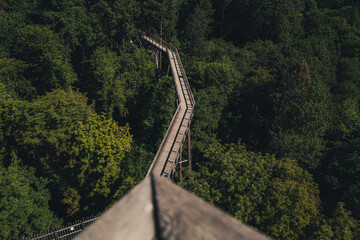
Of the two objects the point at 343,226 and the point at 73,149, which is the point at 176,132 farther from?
the point at 343,226

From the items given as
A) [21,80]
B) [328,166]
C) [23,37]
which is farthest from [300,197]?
[23,37]

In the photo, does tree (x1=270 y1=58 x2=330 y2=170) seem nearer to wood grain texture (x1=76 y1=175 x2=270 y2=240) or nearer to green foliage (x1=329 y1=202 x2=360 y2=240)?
green foliage (x1=329 y1=202 x2=360 y2=240)

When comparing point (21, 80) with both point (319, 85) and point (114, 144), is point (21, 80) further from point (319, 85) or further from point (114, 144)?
point (319, 85)

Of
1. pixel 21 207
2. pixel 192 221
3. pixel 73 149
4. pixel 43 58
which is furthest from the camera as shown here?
pixel 43 58

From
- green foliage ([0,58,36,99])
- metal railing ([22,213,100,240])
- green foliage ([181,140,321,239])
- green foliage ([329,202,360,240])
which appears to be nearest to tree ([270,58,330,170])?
green foliage ([181,140,321,239])

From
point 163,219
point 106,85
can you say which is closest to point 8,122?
point 106,85

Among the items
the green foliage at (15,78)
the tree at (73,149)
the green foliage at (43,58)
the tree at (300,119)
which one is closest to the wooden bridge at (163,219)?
the tree at (73,149)
